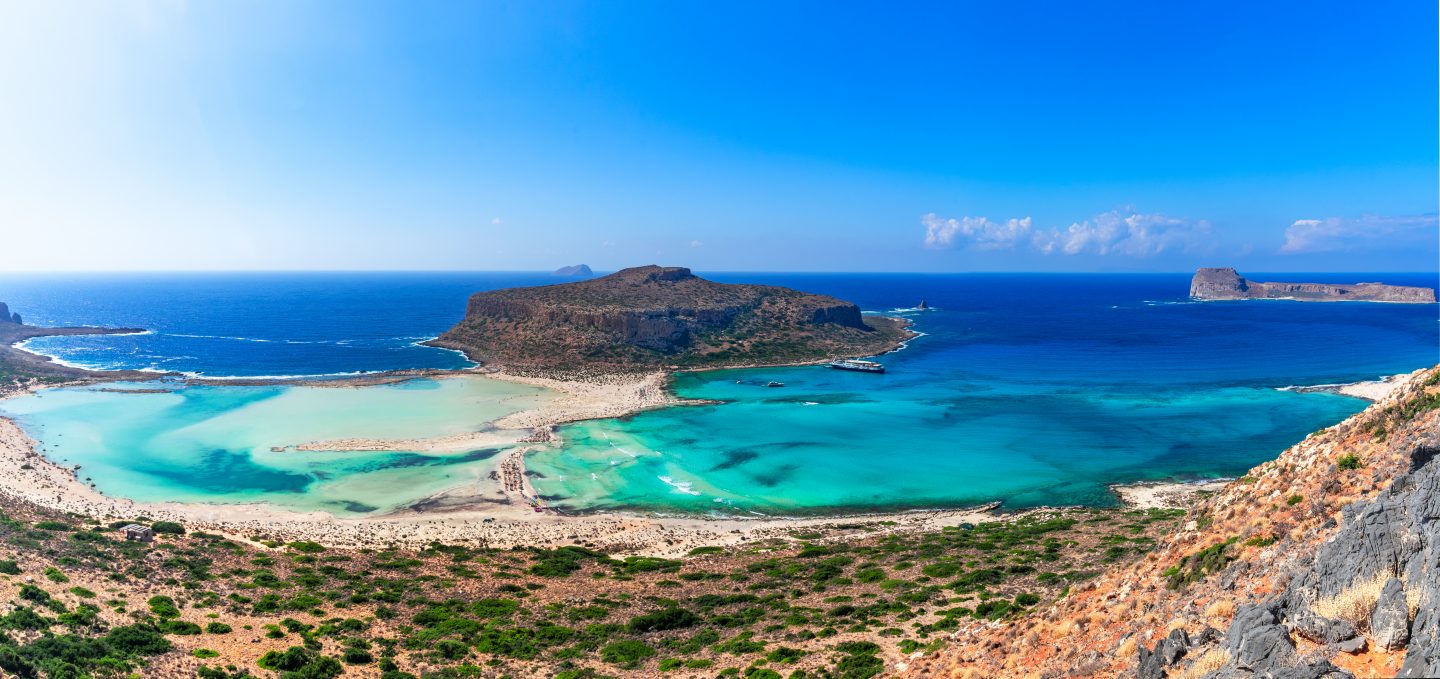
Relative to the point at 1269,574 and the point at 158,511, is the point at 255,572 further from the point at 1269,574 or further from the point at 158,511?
the point at 1269,574

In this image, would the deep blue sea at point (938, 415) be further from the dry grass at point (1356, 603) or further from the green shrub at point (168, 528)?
the dry grass at point (1356, 603)

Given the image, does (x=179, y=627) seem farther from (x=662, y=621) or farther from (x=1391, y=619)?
(x=1391, y=619)

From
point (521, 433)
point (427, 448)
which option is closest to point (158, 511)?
point (427, 448)

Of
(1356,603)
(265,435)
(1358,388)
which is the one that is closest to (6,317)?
(265,435)

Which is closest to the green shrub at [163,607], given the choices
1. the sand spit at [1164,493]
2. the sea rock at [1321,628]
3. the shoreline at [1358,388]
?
the sea rock at [1321,628]

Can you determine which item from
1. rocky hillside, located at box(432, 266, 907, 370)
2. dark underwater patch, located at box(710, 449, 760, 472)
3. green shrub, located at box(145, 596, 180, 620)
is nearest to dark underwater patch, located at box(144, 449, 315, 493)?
green shrub, located at box(145, 596, 180, 620)

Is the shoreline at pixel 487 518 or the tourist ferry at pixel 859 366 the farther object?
the tourist ferry at pixel 859 366
